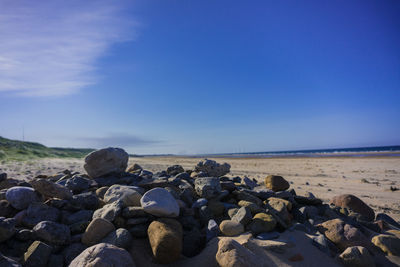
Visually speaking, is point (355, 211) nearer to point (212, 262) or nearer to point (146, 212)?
point (212, 262)

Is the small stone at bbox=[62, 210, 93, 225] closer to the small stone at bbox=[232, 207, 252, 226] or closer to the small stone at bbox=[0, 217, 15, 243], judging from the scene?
the small stone at bbox=[0, 217, 15, 243]

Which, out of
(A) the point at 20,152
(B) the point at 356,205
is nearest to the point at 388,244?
(B) the point at 356,205

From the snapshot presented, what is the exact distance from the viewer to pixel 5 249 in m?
3.32

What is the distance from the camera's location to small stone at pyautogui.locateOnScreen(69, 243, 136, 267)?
2684 mm

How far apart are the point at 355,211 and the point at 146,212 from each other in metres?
5.09

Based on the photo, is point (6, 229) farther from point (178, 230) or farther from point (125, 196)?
point (178, 230)

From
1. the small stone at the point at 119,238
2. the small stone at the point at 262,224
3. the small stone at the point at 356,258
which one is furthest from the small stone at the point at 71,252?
the small stone at the point at 356,258

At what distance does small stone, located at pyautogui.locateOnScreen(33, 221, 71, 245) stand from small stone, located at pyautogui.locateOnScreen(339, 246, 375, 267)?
4.03m

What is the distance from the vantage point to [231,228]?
4004mm

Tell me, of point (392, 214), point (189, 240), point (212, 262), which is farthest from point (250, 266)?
point (392, 214)

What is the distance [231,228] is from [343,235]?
1936 mm

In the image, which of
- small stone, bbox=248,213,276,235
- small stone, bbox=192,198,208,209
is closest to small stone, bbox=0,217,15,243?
small stone, bbox=192,198,208,209

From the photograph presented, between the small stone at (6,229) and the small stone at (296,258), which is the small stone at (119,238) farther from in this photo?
the small stone at (296,258)

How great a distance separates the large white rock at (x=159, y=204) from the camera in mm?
3772
